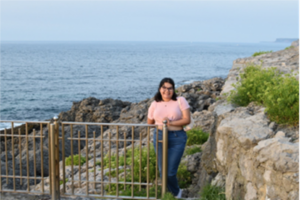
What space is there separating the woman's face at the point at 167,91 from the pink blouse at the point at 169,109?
94 mm

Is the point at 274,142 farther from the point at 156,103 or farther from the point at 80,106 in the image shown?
the point at 80,106

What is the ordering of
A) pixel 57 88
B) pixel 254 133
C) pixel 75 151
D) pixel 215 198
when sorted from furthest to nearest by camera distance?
pixel 57 88 → pixel 75 151 → pixel 215 198 → pixel 254 133

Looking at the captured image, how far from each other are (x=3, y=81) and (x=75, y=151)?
147 feet

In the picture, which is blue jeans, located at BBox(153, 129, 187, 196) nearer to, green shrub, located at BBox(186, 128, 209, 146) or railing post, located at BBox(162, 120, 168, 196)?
railing post, located at BBox(162, 120, 168, 196)

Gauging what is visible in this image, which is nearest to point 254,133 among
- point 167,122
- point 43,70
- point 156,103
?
point 167,122

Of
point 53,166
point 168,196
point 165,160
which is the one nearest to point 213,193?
point 168,196

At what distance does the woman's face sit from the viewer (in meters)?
6.05

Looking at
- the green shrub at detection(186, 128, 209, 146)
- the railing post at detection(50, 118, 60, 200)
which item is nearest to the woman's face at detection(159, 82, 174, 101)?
the railing post at detection(50, 118, 60, 200)

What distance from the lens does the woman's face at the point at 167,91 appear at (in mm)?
6047

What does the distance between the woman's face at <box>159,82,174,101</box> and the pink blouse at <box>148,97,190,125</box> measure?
0.09 metres

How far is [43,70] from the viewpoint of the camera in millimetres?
72688

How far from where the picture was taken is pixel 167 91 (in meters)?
6.05

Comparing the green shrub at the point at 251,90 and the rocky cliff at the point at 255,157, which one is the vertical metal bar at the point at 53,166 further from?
the green shrub at the point at 251,90

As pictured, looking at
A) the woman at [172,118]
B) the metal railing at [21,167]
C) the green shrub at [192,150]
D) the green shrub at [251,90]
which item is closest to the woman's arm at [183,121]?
the woman at [172,118]
